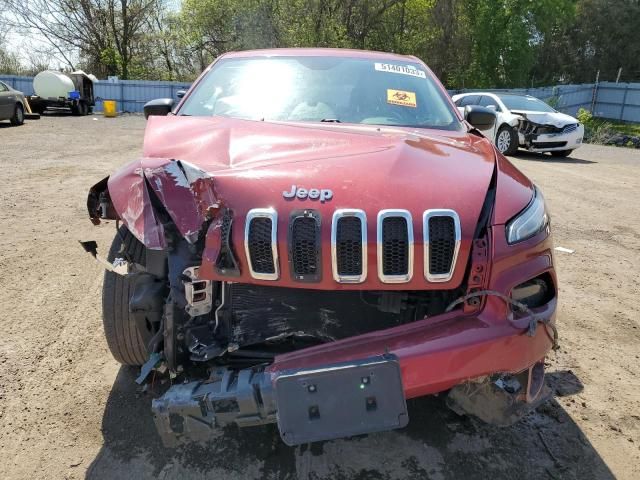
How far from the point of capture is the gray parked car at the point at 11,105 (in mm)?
13922

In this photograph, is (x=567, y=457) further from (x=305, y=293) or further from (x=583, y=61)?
(x=583, y=61)

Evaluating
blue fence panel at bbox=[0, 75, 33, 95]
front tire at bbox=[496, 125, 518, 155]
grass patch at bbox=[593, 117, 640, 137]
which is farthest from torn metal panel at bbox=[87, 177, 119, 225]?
blue fence panel at bbox=[0, 75, 33, 95]

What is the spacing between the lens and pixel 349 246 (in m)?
1.68

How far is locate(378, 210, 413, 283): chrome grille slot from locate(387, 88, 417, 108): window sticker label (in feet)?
5.32

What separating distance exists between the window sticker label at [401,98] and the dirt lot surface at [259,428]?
175 cm

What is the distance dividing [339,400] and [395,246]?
536mm

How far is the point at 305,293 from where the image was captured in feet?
6.87

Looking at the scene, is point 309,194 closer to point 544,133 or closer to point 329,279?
point 329,279

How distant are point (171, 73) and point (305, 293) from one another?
108 feet

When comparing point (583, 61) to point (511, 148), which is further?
point (583, 61)

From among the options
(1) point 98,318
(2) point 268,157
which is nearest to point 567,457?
(2) point 268,157

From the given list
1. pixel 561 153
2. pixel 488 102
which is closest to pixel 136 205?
pixel 488 102

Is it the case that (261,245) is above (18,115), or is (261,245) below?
above

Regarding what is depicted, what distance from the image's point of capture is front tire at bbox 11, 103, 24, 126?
14536 millimetres
